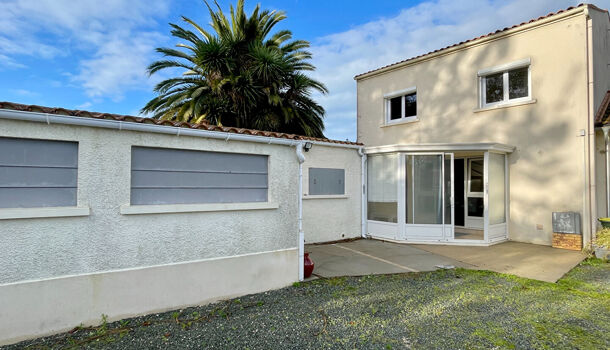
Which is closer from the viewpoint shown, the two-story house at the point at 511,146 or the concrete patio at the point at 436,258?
the concrete patio at the point at 436,258

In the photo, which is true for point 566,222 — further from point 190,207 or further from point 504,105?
point 190,207

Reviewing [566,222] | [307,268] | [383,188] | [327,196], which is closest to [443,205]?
[383,188]

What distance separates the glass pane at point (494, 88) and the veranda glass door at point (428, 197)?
3.27 m

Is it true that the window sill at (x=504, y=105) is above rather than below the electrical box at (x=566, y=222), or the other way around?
above

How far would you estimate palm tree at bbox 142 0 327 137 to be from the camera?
14609 millimetres

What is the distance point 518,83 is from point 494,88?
2.50 feet

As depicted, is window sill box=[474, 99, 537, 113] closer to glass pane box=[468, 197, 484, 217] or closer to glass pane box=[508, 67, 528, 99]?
glass pane box=[508, 67, 528, 99]

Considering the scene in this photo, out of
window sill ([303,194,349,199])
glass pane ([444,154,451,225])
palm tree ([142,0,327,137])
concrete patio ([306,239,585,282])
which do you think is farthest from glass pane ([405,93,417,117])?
concrete patio ([306,239,585,282])

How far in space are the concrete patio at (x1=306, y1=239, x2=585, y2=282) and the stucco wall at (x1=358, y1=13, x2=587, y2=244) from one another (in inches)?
64.2

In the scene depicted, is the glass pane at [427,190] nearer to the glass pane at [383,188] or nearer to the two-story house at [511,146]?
the two-story house at [511,146]

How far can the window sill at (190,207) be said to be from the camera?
4748mm

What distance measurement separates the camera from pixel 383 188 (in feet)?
36.5

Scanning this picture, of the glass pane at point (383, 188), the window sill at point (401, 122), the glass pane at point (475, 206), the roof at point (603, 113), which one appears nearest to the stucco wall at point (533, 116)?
the window sill at point (401, 122)

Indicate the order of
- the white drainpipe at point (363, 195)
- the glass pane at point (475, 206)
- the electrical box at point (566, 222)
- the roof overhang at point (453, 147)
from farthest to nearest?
the glass pane at point (475, 206) → the white drainpipe at point (363, 195) → the roof overhang at point (453, 147) → the electrical box at point (566, 222)
